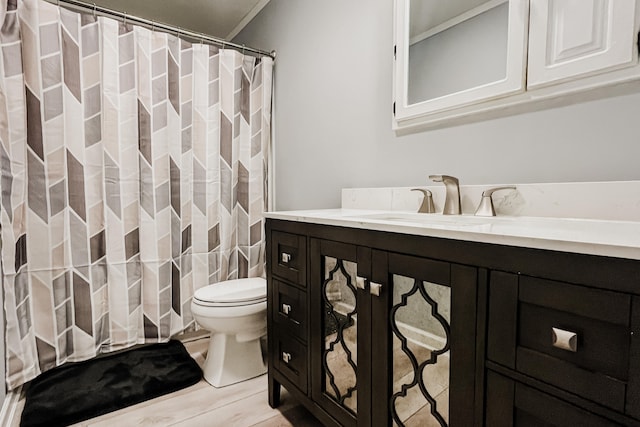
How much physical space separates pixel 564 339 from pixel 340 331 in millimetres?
628

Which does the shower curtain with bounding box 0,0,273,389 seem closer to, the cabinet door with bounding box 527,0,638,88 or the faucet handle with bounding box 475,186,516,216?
the faucet handle with bounding box 475,186,516,216

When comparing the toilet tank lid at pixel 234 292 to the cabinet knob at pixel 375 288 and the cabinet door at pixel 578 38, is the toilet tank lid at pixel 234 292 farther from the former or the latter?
the cabinet door at pixel 578 38

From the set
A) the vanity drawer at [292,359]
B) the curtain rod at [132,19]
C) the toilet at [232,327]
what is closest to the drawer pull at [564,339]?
the vanity drawer at [292,359]

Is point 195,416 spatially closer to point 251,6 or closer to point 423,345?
point 423,345

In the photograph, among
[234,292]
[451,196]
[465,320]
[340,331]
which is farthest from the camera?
[234,292]

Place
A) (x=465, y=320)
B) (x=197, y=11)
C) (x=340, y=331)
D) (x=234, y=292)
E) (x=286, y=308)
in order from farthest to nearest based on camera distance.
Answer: (x=197, y=11) → (x=234, y=292) → (x=286, y=308) → (x=340, y=331) → (x=465, y=320)

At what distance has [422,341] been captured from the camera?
0.81 meters

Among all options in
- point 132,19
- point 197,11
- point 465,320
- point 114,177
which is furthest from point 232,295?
point 197,11

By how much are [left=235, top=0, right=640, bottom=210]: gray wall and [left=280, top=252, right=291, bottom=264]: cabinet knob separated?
22.0 inches

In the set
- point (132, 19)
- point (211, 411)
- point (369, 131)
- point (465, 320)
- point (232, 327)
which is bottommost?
point (211, 411)

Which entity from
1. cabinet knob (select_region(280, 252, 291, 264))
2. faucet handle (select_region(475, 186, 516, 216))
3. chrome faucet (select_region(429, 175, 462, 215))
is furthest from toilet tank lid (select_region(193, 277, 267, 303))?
faucet handle (select_region(475, 186, 516, 216))

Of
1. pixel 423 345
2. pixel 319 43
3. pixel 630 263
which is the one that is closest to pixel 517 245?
pixel 630 263

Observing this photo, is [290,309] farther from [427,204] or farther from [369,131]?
[369,131]

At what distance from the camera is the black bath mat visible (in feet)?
4.47
